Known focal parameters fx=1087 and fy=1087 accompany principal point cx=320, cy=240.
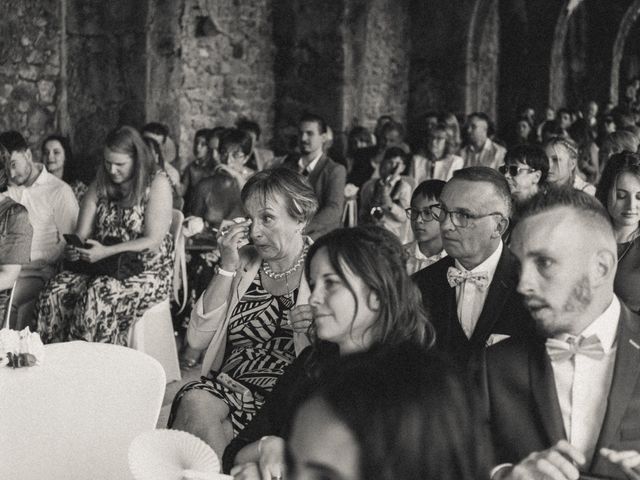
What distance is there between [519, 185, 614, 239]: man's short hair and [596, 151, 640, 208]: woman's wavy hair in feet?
5.99

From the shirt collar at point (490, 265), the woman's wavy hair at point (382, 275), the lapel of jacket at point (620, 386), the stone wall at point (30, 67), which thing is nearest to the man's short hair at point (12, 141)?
the stone wall at point (30, 67)

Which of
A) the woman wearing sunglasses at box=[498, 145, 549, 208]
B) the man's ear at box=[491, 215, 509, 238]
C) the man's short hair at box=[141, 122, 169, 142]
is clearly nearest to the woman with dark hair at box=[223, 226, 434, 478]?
the man's ear at box=[491, 215, 509, 238]

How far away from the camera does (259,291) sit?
142 inches

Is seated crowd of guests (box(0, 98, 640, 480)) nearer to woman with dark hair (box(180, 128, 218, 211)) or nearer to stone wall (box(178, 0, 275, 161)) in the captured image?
woman with dark hair (box(180, 128, 218, 211))

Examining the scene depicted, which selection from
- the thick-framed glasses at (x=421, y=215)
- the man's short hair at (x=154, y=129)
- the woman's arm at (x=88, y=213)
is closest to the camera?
the thick-framed glasses at (x=421, y=215)

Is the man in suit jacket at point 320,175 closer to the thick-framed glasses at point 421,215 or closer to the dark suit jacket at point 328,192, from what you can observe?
the dark suit jacket at point 328,192

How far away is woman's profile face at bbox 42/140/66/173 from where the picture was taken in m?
6.87

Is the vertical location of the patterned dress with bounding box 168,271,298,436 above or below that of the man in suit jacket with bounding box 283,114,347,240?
Result: below

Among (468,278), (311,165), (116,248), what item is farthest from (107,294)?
(468,278)

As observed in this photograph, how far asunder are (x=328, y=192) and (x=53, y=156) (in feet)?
5.81

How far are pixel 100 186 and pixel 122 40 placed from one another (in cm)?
345

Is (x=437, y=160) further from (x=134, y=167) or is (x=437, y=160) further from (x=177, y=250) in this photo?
(x=134, y=167)

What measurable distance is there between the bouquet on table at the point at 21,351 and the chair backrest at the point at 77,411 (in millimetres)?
20

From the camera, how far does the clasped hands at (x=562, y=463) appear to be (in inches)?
74.3
